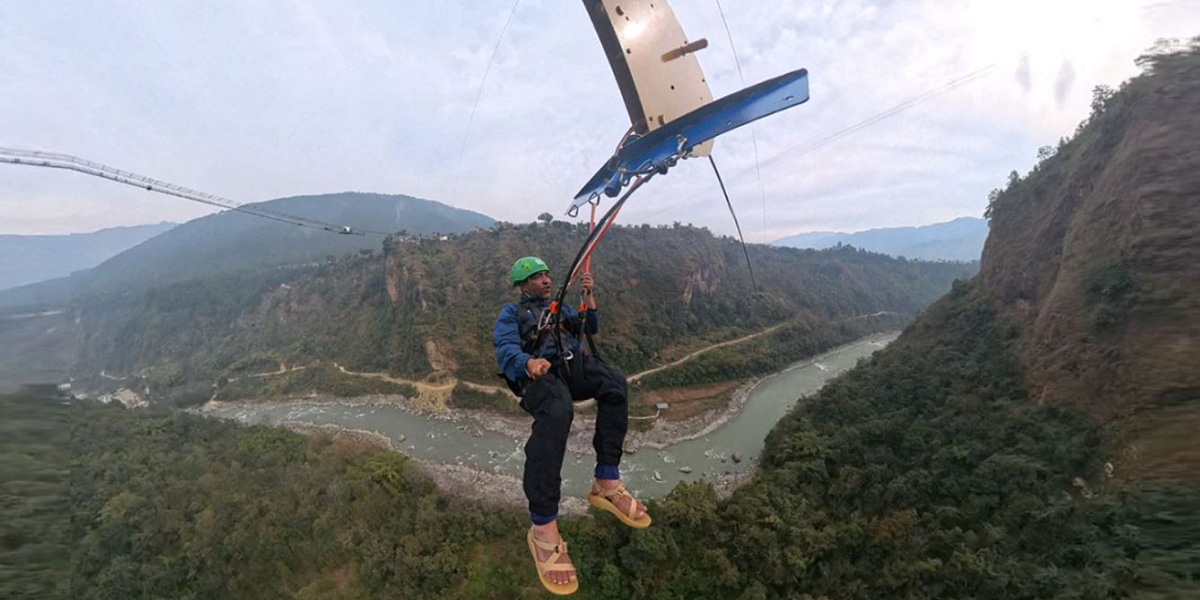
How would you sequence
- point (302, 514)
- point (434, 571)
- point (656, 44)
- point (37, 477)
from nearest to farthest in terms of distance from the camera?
→ point (37, 477)
point (656, 44)
point (434, 571)
point (302, 514)

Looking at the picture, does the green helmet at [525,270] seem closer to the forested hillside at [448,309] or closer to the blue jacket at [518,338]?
the blue jacket at [518,338]

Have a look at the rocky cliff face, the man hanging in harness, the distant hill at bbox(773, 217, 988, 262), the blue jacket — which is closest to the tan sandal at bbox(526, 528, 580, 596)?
the man hanging in harness

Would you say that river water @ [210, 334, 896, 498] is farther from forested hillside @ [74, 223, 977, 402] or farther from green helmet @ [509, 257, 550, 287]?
green helmet @ [509, 257, 550, 287]

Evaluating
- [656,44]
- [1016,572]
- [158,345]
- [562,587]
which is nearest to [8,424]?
[562,587]

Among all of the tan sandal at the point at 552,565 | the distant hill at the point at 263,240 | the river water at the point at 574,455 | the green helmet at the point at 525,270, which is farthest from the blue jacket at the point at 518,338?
the distant hill at the point at 263,240

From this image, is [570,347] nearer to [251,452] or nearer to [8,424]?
[8,424]

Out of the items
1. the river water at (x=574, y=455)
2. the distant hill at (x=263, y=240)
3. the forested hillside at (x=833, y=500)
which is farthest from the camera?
the distant hill at (x=263, y=240)

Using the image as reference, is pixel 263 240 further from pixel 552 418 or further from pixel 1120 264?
pixel 1120 264
